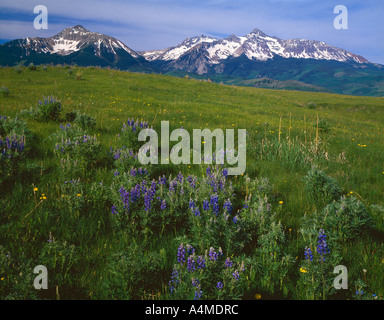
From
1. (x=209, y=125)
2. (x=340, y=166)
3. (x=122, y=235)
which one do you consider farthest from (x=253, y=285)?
(x=209, y=125)

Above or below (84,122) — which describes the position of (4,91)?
above

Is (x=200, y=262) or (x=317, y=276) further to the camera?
(x=317, y=276)

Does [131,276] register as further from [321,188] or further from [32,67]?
[32,67]

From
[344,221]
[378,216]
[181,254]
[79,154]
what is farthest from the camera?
[79,154]

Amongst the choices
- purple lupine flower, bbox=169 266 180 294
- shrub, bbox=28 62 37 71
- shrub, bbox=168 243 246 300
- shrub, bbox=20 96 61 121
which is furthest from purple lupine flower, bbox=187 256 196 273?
shrub, bbox=28 62 37 71

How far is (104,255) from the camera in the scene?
2816mm

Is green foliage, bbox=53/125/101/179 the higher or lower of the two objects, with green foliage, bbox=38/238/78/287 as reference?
higher

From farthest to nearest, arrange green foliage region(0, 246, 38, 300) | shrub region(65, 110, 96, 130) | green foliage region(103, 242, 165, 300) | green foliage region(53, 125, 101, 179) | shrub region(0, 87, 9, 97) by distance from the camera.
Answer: shrub region(0, 87, 9, 97)
shrub region(65, 110, 96, 130)
green foliage region(53, 125, 101, 179)
green foliage region(103, 242, 165, 300)
green foliage region(0, 246, 38, 300)

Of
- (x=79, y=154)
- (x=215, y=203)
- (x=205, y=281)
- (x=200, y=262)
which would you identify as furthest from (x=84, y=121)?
(x=205, y=281)

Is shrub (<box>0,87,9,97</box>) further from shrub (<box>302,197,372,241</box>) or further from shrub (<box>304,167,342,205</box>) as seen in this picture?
shrub (<box>302,197,372,241</box>)

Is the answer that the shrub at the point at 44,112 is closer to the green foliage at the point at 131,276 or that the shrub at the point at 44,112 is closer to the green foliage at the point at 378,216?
the green foliage at the point at 131,276

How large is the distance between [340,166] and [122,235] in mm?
5761

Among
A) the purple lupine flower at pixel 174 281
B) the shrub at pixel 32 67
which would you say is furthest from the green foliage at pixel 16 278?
the shrub at pixel 32 67
